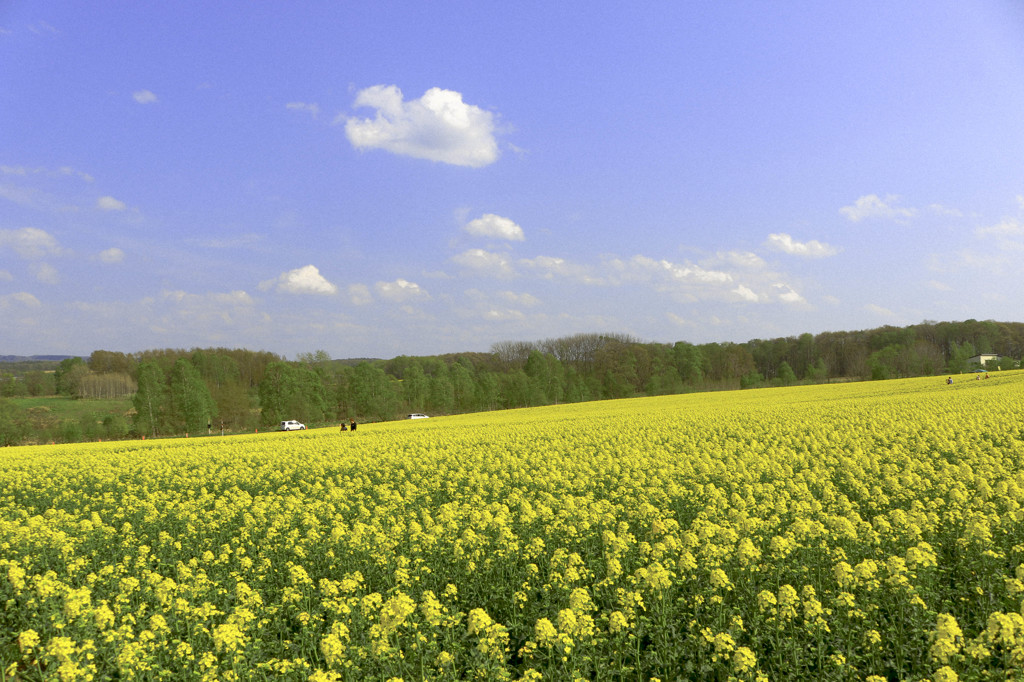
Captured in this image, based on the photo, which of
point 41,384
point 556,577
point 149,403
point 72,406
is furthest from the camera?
point 41,384

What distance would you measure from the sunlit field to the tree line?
53.1m

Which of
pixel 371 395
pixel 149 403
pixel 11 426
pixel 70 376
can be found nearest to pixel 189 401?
pixel 149 403

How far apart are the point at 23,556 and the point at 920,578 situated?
1345cm

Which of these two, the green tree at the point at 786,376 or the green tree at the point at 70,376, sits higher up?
the green tree at the point at 70,376

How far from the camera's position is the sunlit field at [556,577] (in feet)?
18.2

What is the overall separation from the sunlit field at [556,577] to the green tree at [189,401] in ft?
159

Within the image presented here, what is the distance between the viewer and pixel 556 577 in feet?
23.1

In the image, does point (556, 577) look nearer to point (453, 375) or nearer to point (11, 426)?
point (11, 426)

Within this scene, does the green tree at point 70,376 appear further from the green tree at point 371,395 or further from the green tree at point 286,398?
the green tree at point 371,395

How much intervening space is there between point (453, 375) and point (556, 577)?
79322 mm

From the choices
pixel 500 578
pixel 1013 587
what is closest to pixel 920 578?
pixel 1013 587

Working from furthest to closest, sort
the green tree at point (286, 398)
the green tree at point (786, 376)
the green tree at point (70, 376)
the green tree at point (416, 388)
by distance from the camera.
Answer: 1. the green tree at point (70, 376)
2. the green tree at point (786, 376)
3. the green tree at point (416, 388)
4. the green tree at point (286, 398)

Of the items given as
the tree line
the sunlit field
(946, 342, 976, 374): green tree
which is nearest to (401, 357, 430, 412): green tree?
the tree line

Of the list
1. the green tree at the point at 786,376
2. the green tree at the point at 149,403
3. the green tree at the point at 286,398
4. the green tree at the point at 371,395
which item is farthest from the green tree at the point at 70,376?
the green tree at the point at 786,376
